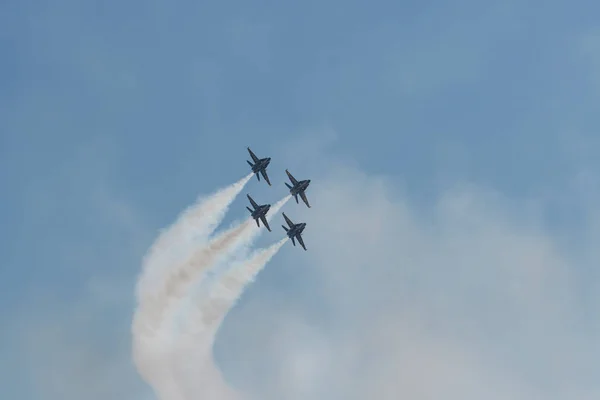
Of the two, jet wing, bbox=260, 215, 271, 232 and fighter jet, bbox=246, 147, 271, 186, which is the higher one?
fighter jet, bbox=246, 147, 271, 186

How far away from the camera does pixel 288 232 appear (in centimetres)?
17312

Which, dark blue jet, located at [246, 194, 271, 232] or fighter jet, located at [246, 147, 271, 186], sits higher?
fighter jet, located at [246, 147, 271, 186]

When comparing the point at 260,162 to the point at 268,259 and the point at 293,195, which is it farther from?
the point at 268,259

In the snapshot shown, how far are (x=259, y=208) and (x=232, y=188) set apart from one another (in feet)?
31.9

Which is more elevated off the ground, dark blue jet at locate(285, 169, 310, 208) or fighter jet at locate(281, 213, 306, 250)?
dark blue jet at locate(285, 169, 310, 208)

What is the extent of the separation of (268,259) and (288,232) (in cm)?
851

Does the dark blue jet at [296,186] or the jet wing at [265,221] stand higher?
the dark blue jet at [296,186]

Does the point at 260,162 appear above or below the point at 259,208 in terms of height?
above

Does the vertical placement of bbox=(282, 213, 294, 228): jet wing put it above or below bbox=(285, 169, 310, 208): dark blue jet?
below

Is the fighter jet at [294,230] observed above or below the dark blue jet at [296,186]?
below

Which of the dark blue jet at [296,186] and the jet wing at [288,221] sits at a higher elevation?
the dark blue jet at [296,186]

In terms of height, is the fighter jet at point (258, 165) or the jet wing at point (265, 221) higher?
the fighter jet at point (258, 165)

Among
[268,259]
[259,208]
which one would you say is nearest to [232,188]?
[259,208]

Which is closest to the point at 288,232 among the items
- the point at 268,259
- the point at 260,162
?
the point at 268,259
